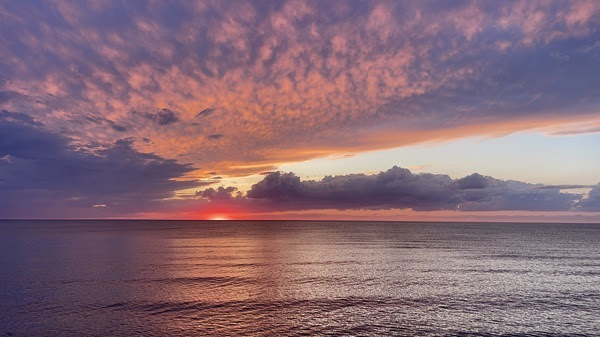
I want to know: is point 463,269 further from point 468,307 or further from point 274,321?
point 274,321

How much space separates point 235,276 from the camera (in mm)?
66375

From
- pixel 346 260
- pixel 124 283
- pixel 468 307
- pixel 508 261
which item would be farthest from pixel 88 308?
pixel 508 261

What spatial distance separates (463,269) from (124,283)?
195 feet

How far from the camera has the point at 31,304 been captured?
153 ft

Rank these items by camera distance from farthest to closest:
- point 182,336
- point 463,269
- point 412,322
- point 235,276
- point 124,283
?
point 463,269, point 235,276, point 124,283, point 412,322, point 182,336

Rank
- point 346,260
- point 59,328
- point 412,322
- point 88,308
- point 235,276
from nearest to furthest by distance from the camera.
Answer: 1. point 59,328
2. point 412,322
3. point 88,308
4. point 235,276
5. point 346,260

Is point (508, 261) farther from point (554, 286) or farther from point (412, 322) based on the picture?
point (412, 322)

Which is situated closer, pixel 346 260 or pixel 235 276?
pixel 235 276

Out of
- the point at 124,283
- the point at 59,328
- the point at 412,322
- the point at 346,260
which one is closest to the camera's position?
the point at 59,328

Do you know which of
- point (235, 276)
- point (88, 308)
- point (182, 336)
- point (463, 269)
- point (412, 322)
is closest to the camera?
point (182, 336)

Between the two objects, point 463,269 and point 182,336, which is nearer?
point 182,336

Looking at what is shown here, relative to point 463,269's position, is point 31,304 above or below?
above

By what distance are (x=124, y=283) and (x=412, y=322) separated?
41.7 metres

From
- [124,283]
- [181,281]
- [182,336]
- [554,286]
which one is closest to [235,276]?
[181,281]
